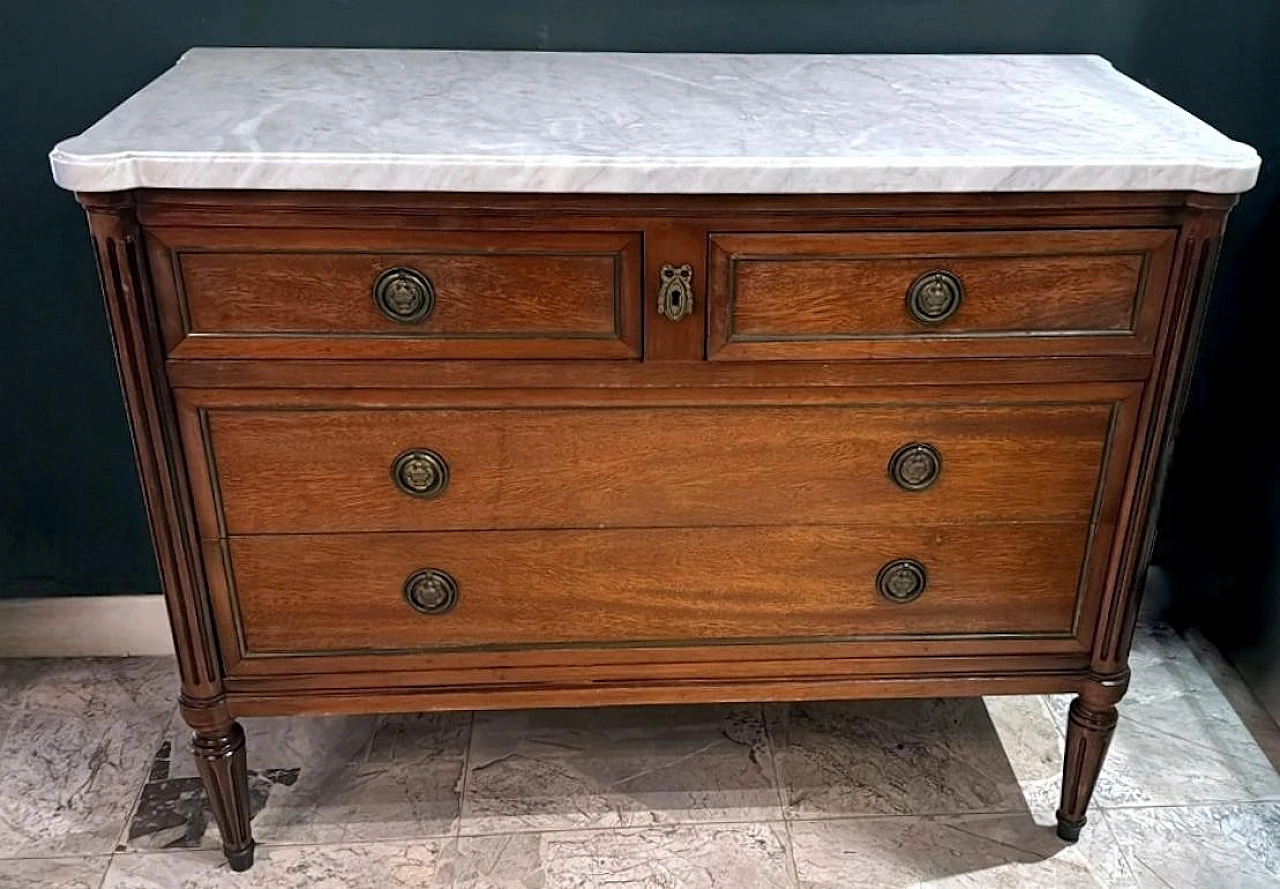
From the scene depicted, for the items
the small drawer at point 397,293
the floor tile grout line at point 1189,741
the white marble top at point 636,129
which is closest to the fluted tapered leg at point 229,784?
the small drawer at point 397,293

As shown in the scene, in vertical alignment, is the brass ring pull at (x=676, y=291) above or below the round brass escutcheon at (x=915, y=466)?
above

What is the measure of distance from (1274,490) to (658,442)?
3.91ft

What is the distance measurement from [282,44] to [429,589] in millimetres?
835

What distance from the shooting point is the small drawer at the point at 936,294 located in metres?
1.32

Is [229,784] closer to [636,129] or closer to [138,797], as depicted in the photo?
[138,797]

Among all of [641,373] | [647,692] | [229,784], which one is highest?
[641,373]

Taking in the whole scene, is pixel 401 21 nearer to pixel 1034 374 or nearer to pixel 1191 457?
pixel 1034 374

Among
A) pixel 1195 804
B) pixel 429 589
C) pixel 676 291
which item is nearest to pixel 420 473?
pixel 429 589

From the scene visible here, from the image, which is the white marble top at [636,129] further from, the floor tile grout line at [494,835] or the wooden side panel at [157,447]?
the floor tile grout line at [494,835]

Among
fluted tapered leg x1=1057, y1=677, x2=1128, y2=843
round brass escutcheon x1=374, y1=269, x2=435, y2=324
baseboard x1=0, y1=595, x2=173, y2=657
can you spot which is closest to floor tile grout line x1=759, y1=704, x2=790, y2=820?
fluted tapered leg x1=1057, y1=677, x2=1128, y2=843

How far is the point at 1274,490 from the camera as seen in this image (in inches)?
78.4

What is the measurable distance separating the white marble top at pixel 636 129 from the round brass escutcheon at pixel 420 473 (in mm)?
329

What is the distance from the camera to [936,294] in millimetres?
1349

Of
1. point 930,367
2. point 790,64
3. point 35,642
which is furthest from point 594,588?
point 35,642
